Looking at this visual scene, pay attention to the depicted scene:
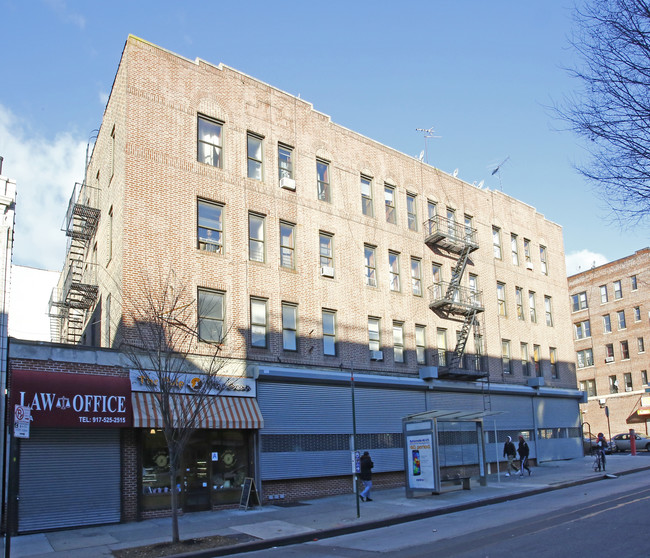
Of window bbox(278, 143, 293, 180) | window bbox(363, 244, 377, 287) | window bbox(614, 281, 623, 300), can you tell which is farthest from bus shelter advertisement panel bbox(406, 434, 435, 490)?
window bbox(614, 281, 623, 300)

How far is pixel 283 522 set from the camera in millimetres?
17188

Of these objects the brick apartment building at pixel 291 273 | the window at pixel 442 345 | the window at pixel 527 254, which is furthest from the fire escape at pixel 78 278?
the window at pixel 527 254

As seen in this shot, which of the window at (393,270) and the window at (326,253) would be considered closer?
the window at (326,253)

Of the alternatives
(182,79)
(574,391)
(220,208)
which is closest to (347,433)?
(220,208)

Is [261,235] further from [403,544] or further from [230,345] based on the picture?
[403,544]

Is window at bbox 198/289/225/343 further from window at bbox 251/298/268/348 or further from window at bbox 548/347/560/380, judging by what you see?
window at bbox 548/347/560/380

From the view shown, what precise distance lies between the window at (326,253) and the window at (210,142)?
5179 mm

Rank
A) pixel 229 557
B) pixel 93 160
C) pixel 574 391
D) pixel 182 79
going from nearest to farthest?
pixel 229 557, pixel 182 79, pixel 93 160, pixel 574 391

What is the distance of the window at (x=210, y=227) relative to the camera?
22.2 meters

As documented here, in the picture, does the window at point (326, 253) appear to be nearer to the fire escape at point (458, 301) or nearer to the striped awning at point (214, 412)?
the fire escape at point (458, 301)

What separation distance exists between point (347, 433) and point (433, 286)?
890cm

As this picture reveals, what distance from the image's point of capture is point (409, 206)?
98.4 ft

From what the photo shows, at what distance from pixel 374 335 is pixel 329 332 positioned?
2.55 m

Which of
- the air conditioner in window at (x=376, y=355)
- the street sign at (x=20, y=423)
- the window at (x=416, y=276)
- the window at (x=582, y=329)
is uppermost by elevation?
the window at (x=582, y=329)
